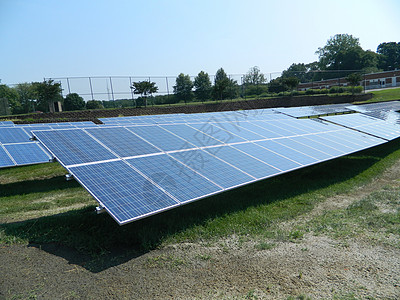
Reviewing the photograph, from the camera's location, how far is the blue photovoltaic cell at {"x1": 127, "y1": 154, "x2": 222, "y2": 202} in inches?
259

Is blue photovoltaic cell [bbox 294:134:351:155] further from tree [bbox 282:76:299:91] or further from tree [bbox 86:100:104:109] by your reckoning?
tree [bbox 282:76:299:91]

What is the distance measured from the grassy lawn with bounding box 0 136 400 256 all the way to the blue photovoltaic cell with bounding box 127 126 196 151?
1.99 m

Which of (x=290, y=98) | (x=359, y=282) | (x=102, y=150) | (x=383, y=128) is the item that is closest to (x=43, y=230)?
(x=102, y=150)

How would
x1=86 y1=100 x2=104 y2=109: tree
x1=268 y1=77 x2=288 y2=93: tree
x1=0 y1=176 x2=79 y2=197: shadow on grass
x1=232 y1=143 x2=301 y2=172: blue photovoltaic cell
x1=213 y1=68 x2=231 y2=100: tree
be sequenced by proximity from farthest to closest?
x1=268 y1=77 x2=288 y2=93: tree, x1=213 y1=68 x2=231 y2=100: tree, x1=86 y1=100 x2=104 y2=109: tree, x1=0 y1=176 x2=79 y2=197: shadow on grass, x1=232 y1=143 x2=301 y2=172: blue photovoltaic cell

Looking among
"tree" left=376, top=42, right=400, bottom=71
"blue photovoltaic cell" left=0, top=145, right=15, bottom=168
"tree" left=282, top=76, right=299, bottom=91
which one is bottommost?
"blue photovoltaic cell" left=0, top=145, right=15, bottom=168

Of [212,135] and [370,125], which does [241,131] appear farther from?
[370,125]

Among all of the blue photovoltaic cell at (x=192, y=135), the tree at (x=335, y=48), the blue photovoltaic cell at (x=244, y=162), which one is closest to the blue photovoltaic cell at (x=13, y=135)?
the blue photovoltaic cell at (x=192, y=135)

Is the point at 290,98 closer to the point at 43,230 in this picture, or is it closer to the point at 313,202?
the point at 313,202

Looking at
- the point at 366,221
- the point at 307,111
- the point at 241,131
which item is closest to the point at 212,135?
the point at 241,131

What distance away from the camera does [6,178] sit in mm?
14773

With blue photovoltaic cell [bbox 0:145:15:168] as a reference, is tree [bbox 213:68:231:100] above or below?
above

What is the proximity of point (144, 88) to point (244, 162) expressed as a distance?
36291 millimetres

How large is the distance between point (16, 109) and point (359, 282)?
65.7m

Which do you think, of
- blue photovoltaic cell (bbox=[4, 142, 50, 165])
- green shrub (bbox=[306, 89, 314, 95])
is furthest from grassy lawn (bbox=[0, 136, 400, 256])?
green shrub (bbox=[306, 89, 314, 95])
